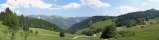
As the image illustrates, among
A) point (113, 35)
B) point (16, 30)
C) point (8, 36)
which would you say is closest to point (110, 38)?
point (113, 35)

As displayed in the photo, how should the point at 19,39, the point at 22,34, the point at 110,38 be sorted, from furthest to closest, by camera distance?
the point at 110,38 → the point at 19,39 → the point at 22,34

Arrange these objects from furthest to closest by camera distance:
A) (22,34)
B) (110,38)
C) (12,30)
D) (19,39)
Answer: (110,38) < (19,39) < (12,30) < (22,34)

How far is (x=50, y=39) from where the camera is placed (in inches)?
5748

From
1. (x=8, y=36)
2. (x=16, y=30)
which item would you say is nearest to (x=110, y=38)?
(x=8, y=36)

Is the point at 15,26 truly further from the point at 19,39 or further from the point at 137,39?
the point at 137,39

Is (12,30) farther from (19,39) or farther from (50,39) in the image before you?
(50,39)

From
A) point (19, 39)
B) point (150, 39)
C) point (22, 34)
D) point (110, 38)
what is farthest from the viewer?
point (110, 38)

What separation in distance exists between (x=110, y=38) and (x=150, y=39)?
19.1 m

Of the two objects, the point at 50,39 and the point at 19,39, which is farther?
the point at 50,39

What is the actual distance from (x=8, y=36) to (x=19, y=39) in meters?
7.64

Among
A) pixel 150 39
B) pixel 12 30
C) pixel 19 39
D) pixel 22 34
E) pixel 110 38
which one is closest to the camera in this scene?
pixel 22 34

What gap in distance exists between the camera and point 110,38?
15288cm

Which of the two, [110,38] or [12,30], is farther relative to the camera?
[110,38]

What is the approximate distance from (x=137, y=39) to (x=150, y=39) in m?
5.09
